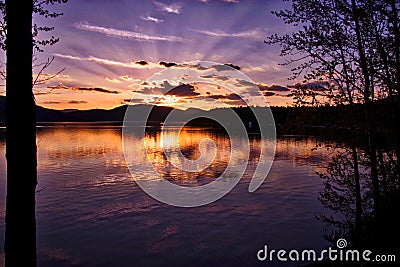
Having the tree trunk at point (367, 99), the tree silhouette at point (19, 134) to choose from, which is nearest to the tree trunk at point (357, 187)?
the tree trunk at point (367, 99)

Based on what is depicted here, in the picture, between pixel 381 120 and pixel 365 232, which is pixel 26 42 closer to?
pixel 381 120

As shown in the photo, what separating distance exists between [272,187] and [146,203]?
997cm

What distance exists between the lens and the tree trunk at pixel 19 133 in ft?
18.0

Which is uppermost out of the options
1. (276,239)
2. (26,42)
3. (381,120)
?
(26,42)

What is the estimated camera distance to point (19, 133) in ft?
18.2

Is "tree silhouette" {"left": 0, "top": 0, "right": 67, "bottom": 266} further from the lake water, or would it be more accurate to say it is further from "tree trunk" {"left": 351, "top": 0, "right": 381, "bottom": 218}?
"tree trunk" {"left": 351, "top": 0, "right": 381, "bottom": 218}

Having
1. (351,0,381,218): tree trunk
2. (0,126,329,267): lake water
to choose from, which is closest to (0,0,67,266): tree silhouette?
(0,126,329,267): lake water

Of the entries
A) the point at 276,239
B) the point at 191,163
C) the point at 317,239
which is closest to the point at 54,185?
the point at 191,163

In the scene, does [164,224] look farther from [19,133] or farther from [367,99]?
[19,133]

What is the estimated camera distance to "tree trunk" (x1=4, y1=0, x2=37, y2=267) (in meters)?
5.49

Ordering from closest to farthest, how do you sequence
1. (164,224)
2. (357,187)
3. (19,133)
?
(19,133)
(357,187)
(164,224)

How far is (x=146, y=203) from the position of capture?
64.5 ft

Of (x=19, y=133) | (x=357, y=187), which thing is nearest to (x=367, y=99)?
Result: (x=357, y=187)

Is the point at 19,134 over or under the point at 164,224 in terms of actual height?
over
